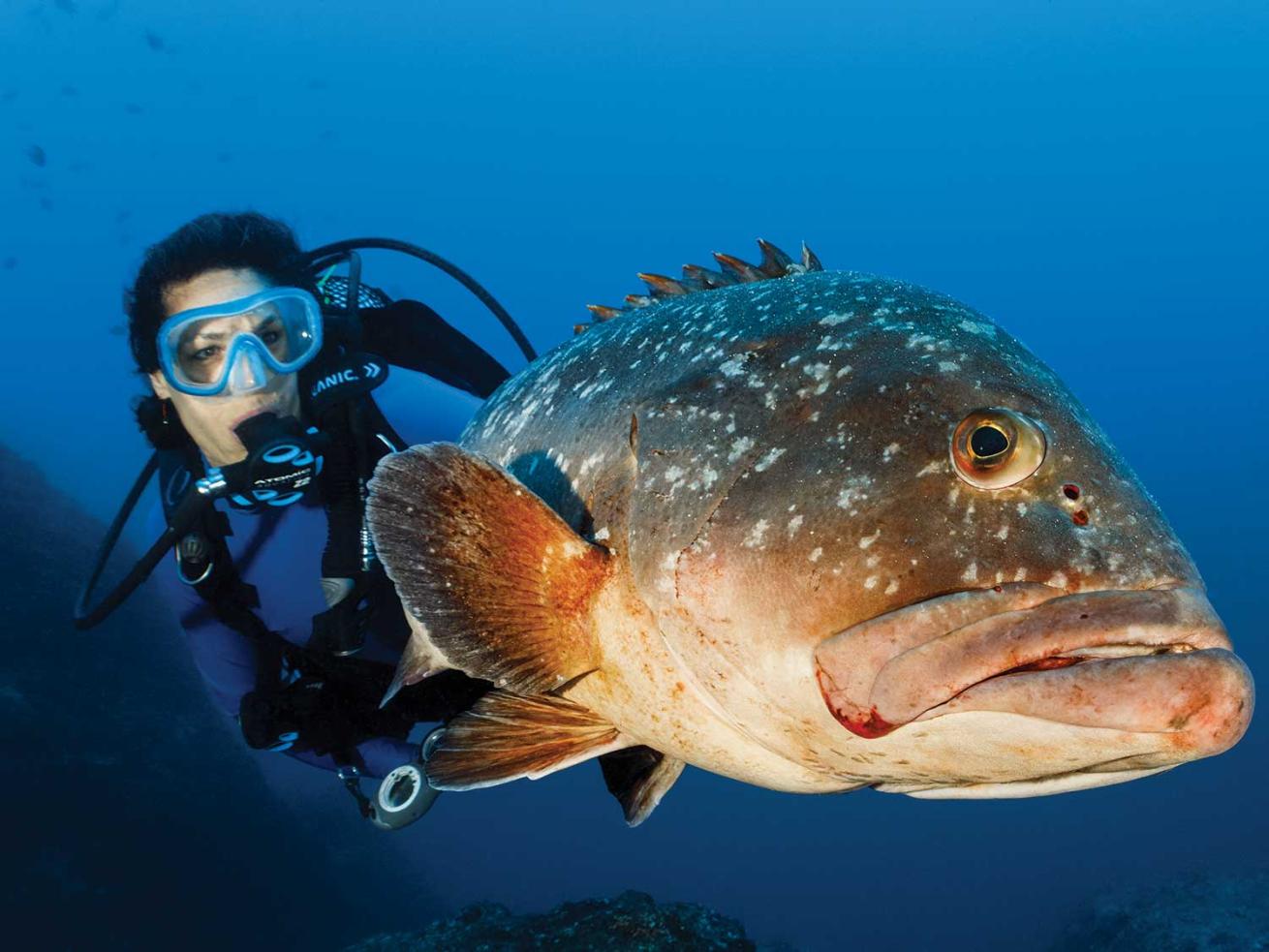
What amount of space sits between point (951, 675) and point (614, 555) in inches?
33.4

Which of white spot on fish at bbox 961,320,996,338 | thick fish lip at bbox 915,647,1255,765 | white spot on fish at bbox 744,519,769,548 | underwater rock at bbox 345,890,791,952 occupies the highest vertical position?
white spot on fish at bbox 961,320,996,338

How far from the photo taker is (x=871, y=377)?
1.66 metres

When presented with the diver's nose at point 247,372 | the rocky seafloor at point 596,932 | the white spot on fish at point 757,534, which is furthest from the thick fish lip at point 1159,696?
the rocky seafloor at point 596,932

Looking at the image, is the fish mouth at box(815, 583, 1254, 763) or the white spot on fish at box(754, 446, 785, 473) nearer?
the fish mouth at box(815, 583, 1254, 763)

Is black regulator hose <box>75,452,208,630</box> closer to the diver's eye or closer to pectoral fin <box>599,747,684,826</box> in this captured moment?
pectoral fin <box>599,747,684,826</box>

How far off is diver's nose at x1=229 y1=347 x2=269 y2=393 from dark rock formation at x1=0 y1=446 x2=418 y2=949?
8.30m

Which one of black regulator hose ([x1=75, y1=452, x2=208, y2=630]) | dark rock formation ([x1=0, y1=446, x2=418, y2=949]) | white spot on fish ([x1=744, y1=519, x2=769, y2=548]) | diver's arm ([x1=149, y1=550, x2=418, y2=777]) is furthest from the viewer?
dark rock formation ([x1=0, y1=446, x2=418, y2=949])

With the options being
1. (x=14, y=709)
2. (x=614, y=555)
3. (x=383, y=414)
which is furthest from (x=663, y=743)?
(x=14, y=709)

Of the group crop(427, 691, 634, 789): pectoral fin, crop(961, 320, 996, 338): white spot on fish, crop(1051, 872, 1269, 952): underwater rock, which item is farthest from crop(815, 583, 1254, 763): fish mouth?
crop(1051, 872, 1269, 952): underwater rock

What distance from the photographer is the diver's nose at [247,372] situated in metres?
3.82

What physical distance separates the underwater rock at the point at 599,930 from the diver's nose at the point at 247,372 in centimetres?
426

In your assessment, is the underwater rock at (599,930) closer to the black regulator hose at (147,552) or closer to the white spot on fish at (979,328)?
the black regulator hose at (147,552)

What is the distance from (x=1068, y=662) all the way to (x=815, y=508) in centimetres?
52

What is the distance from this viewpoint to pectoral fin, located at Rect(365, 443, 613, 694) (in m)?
1.85
